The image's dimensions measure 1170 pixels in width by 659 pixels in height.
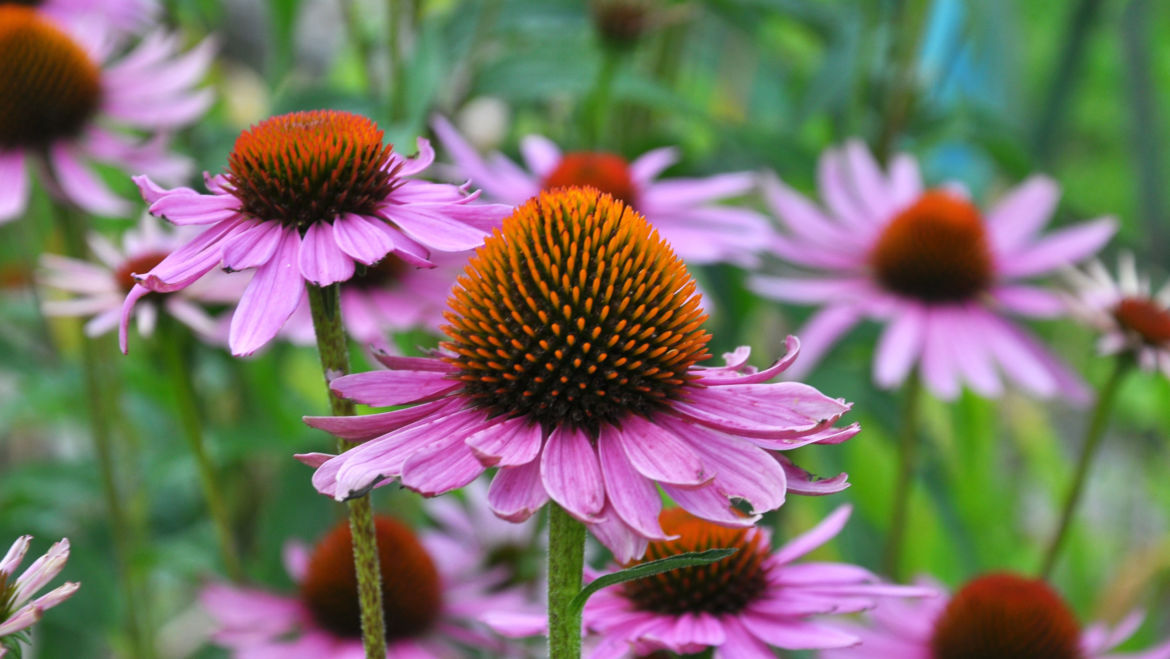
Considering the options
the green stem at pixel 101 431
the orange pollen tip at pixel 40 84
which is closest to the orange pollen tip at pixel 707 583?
the green stem at pixel 101 431

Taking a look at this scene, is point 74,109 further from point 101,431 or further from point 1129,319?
point 1129,319

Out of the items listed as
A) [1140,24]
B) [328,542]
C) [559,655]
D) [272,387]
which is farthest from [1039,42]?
[559,655]

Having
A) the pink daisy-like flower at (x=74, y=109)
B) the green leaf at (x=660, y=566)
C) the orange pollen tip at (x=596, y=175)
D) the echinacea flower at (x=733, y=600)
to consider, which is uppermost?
the pink daisy-like flower at (x=74, y=109)

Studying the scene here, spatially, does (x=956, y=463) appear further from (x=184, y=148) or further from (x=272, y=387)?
(x=184, y=148)

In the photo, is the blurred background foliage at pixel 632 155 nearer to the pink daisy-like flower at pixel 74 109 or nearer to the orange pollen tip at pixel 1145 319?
the pink daisy-like flower at pixel 74 109

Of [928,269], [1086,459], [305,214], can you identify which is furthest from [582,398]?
[928,269]

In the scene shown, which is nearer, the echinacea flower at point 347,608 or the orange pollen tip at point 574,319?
the orange pollen tip at point 574,319
